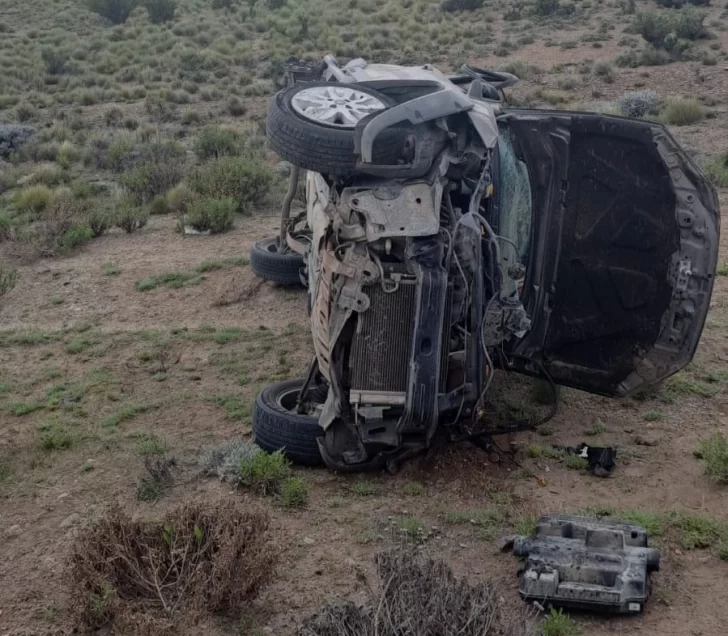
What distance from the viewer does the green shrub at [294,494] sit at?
5810 mm

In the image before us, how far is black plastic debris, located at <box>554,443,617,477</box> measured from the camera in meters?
6.23

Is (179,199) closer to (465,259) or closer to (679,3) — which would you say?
(465,259)

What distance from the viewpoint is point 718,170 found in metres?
13.2

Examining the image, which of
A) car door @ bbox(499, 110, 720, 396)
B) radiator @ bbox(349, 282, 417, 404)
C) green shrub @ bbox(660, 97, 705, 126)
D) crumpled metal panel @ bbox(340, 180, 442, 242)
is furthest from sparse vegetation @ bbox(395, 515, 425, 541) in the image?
green shrub @ bbox(660, 97, 705, 126)

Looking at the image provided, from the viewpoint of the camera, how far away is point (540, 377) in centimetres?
706

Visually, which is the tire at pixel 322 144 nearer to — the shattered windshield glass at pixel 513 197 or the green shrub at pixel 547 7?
the shattered windshield glass at pixel 513 197

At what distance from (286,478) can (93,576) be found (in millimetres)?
1589

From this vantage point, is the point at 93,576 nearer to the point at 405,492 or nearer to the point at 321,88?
the point at 405,492

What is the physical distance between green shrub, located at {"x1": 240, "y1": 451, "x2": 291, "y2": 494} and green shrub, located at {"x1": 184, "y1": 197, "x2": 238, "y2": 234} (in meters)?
6.60

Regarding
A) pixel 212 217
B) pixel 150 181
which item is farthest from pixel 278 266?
pixel 150 181

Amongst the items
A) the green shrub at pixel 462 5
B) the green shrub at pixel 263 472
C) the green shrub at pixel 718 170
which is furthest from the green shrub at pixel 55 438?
the green shrub at pixel 462 5

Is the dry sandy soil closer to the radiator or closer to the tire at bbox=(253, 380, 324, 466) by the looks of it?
the tire at bbox=(253, 380, 324, 466)

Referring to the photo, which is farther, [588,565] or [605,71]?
[605,71]

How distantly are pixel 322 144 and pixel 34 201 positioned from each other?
9423mm
